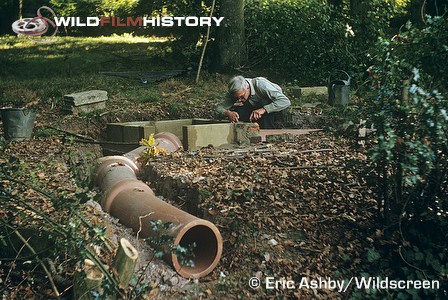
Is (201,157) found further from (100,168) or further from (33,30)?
(33,30)

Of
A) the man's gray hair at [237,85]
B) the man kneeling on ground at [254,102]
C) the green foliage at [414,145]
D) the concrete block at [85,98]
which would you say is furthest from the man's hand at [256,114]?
the green foliage at [414,145]

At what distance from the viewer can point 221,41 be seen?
1427cm

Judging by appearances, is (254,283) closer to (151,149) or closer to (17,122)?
(151,149)

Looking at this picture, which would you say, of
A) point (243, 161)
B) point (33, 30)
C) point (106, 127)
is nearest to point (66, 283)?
point (243, 161)

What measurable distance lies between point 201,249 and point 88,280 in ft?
5.24

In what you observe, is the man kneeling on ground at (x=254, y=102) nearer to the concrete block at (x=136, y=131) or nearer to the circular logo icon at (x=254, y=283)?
the concrete block at (x=136, y=131)

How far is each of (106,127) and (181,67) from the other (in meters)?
4.98

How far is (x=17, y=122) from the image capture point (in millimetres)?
9586

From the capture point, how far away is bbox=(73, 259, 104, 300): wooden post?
438 centimetres

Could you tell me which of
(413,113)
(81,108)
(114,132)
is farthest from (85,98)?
(413,113)

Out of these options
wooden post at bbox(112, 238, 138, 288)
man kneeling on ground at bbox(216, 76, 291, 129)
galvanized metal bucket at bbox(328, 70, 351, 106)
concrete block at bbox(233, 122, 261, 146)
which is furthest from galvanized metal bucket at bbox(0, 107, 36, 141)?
wooden post at bbox(112, 238, 138, 288)

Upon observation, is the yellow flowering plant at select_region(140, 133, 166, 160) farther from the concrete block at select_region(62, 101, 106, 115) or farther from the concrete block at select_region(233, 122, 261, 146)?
the concrete block at select_region(62, 101, 106, 115)

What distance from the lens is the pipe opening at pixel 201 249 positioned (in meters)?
5.51

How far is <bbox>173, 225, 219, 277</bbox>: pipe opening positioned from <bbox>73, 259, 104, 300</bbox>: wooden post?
1002 mm
